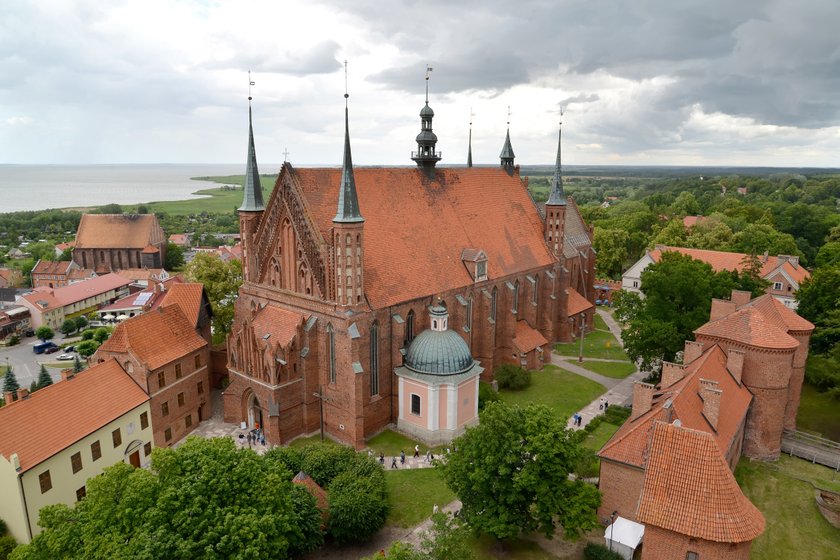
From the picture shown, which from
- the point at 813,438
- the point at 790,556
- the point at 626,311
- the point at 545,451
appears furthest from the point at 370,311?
the point at 813,438

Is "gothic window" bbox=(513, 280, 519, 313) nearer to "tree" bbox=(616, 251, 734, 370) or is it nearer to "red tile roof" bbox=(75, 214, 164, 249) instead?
"tree" bbox=(616, 251, 734, 370)

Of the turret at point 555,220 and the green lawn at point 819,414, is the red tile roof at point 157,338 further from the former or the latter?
the green lawn at point 819,414

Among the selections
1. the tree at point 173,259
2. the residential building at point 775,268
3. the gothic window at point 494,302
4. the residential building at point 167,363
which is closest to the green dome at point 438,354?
the gothic window at point 494,302

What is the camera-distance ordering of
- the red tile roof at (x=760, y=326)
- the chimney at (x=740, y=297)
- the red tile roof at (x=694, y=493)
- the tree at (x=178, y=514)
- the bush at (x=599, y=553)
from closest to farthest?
the tree at (x=178, y=514) → the red tile roof at (x=694, y=493) → the bush at (x=599, y=553) → the red tile roof at (x=760, y=326) → the chimney at (x=740, y=297)

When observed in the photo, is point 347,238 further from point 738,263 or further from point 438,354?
point 738,263

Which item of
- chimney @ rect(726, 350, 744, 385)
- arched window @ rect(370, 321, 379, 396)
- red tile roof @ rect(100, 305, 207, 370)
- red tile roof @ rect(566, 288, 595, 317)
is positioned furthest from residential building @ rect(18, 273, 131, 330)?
chimney @ rect(726, 350, 744, 385)

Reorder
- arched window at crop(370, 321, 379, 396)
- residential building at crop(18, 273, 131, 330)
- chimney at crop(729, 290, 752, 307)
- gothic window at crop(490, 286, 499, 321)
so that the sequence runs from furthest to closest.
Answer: residential building at crop(18, 273, 131, 330), gothic window at crop(490, 286, 499, 321), chimney at crop(729, 290, 752, 307), arched window at crop(370, 321, 379, 396)
